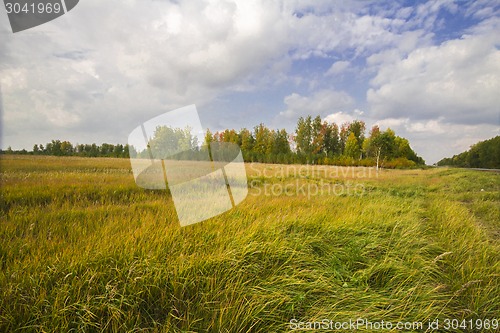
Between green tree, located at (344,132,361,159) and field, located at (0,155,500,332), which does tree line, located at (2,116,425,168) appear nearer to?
green tree, located at (344,132,361,159)

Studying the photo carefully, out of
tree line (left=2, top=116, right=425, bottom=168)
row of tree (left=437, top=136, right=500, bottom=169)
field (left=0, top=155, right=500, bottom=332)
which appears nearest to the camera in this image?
field (left=0, top=155, right=500, bottom=332)

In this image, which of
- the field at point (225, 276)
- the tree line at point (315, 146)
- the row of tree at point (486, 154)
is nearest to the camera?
the field at point (225, 276)

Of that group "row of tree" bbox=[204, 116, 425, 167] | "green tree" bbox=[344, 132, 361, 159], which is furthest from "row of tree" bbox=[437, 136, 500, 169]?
"green tree" bbox=[344, 132, 361, 159]

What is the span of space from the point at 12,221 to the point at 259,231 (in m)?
3.88

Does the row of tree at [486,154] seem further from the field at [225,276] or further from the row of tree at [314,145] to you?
the field at [225,276]

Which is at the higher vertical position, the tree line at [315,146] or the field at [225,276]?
the tree line at [315,146]

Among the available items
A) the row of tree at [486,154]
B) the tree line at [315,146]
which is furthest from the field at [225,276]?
the row of tree at [486,154]

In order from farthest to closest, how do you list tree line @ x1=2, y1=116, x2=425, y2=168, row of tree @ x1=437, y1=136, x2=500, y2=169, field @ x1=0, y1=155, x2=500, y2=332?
row of tree @ x1=437, y1=136, x2=500, y2=169 → tree line @ x1=2, y1=116, x2=425, y2=168 → field @ x1=0, y1=155, x2=500, y2=332

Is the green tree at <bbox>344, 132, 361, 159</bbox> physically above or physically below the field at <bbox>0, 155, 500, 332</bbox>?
above

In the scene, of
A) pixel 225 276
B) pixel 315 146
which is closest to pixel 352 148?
pixel 315 146

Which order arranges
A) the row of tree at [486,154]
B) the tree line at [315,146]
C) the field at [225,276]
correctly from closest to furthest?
the field at [225,276] → the tree line at [315,146] → the row of tree at [486,154]

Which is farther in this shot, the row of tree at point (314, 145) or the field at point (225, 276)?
the row of tree at point (314, 145)

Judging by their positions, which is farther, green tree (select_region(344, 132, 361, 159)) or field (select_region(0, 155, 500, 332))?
green tree (select_region(344, 132, 361, 159))

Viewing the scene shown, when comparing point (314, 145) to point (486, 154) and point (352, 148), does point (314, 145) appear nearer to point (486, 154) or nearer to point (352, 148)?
point (352, 148)
